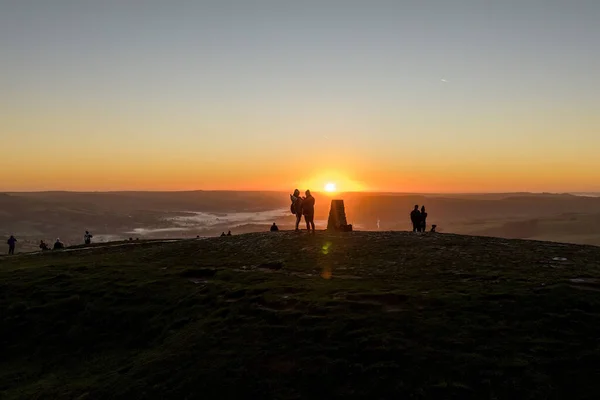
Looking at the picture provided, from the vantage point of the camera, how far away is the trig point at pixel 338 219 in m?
38.9

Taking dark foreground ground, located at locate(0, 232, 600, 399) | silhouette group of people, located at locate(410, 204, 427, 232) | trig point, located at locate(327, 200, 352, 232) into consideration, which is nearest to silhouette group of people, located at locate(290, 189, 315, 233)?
dark foreground ground, located at locate(0, 232, 600, 399)

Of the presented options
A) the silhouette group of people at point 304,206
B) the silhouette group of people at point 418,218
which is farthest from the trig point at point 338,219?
the silhouette group of people at point 418,218

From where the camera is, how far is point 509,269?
72.4ft

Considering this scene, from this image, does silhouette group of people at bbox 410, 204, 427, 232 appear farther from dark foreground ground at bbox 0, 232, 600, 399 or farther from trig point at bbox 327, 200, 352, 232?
dark foreground ground at bbox 0, 232, 600, 399

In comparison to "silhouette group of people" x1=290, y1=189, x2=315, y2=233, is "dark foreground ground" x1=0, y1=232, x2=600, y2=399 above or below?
below

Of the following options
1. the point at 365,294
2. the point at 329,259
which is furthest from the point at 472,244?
the point at 365,294

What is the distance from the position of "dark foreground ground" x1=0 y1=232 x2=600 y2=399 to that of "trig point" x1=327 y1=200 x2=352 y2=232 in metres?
10.2

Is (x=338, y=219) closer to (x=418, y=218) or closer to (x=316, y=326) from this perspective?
(x=418, y=218)

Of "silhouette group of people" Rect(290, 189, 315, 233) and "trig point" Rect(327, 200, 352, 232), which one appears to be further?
"trig point" Rect(327, 200, 352, 232)

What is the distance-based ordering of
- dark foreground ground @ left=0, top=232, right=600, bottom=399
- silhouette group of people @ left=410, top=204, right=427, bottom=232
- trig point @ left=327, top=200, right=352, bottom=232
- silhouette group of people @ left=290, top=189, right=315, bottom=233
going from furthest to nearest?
silhouette group of people @ left=410, top=204, right=427, bottom=232 < trig point @ left=327, top=200, right=352, bottom=232 < silhouette group of people @ left=290, top=189, right=315, bottom=233 < dark foreground ground @ left=0, top=232, right=600, bottom=399

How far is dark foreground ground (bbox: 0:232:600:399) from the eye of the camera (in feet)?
42.7

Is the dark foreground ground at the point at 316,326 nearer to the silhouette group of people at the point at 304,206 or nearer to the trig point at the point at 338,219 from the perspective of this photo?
the silhouette group of people at the point at 304,206

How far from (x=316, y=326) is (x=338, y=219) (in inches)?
927

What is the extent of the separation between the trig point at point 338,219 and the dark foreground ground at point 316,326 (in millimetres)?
10234
